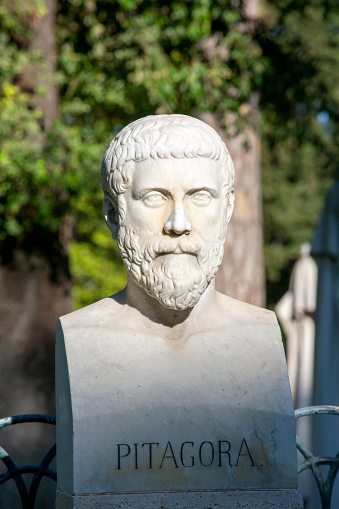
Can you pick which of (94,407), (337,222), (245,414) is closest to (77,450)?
(94,407)

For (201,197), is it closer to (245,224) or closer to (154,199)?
(154,199)

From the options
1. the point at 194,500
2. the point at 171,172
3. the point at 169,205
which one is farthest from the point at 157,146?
the point at 194,500

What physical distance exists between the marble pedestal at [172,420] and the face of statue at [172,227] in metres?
0.27

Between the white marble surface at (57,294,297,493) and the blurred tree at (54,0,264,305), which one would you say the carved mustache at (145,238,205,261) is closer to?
the white marble surface at (57,294,297,493)

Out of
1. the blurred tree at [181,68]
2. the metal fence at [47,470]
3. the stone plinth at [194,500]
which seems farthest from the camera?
the blurred tree at [181,68]

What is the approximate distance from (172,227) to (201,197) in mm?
210

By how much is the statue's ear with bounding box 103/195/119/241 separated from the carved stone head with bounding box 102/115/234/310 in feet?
0.25

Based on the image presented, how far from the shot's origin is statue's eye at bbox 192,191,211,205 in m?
3.19

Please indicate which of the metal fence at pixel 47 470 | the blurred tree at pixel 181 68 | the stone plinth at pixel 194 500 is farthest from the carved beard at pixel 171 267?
the blurred tree at pixel 181 68

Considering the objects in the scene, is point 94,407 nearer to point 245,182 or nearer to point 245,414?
point 245,414

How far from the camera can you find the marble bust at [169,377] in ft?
10.1

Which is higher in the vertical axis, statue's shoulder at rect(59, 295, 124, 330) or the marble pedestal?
statue's shoulder at rect(59, 295, 124, 330)

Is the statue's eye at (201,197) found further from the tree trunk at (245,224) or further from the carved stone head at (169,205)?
the tree trunk at (245,224)

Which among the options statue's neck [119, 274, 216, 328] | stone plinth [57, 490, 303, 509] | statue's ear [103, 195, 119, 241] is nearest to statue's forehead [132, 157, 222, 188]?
statue's ear [103, 195, 119, 241]
